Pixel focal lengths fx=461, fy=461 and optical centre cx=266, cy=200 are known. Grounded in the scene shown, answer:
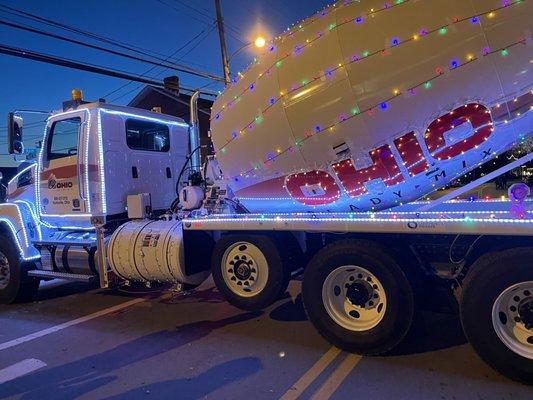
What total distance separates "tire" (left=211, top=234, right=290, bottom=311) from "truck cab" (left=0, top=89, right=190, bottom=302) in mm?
1797

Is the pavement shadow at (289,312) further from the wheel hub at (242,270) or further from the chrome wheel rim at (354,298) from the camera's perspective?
the chrome wheel rim at (354,298)

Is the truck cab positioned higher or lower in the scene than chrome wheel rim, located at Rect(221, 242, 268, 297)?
higher

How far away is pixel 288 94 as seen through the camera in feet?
15.1

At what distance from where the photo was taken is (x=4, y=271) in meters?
7.10

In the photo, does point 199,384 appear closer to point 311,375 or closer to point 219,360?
point 219,360

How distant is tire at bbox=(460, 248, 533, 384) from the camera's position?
3.51 m

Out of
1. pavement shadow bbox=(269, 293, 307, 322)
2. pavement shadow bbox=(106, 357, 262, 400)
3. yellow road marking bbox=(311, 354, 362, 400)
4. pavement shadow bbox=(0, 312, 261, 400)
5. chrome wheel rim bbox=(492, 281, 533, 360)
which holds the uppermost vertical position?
chrome wheel rim bbox=(492, 281, 533, 360)

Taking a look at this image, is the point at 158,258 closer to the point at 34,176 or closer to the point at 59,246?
the point at 59,246

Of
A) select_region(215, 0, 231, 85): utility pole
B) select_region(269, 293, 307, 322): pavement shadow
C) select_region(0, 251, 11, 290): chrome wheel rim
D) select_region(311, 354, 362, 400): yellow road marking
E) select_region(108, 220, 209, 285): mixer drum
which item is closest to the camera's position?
select_region(311, 354, 362, 400): yellow road marking

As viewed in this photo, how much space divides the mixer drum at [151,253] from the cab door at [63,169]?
2.82 ft

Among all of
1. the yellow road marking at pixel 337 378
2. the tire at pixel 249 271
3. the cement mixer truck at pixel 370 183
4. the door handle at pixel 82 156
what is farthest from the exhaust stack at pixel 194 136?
the yellow road marking at pixel 337 378

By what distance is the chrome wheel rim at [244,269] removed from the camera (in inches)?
201

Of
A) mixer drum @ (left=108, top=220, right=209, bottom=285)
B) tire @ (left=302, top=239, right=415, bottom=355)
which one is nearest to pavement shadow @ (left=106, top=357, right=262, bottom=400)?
tire @ (left=302, top=239, right=415, bottom=355)

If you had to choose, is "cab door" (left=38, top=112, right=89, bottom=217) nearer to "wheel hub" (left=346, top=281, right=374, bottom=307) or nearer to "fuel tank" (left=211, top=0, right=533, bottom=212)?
"fuel tank" (left=211, top=0, right=533, bottom=212)
